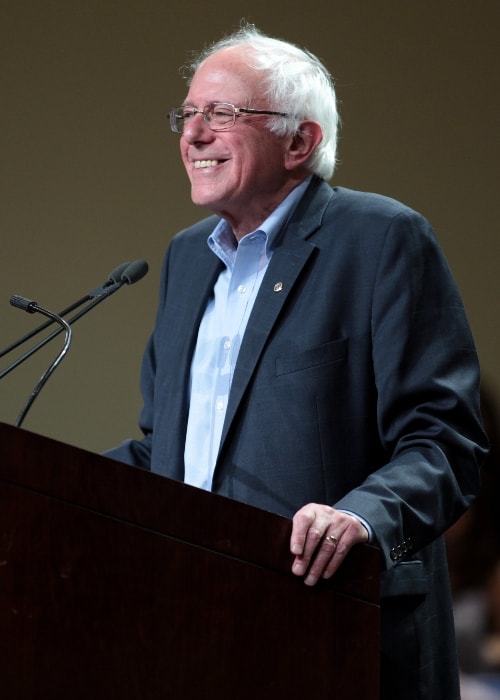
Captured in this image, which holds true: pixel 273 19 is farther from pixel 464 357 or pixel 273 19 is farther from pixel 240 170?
pixel 464 357

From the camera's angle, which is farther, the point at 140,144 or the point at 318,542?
the point at 140,144

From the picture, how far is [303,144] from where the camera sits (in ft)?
7.53

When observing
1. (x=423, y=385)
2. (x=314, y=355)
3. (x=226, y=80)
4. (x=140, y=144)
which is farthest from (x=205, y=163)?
(x=140, y=144)

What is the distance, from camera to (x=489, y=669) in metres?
2.32

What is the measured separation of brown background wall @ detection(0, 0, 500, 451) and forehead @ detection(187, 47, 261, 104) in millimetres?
2286

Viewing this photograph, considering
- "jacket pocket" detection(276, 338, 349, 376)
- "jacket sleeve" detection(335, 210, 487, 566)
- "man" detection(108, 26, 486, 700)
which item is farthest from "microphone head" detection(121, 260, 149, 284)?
"jacket sleeve" detection(335, 210, 487, 566)

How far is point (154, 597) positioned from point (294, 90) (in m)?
1.19

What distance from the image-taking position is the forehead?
223cm

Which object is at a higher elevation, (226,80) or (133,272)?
(226,80)

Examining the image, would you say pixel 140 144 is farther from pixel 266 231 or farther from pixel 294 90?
pixel 266 231

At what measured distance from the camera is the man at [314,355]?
191cm

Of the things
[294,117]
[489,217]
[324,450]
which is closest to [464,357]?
[324,450]

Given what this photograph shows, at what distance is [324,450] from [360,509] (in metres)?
0.33

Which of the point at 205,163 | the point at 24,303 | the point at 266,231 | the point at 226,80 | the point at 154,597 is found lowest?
the point at 154,597
